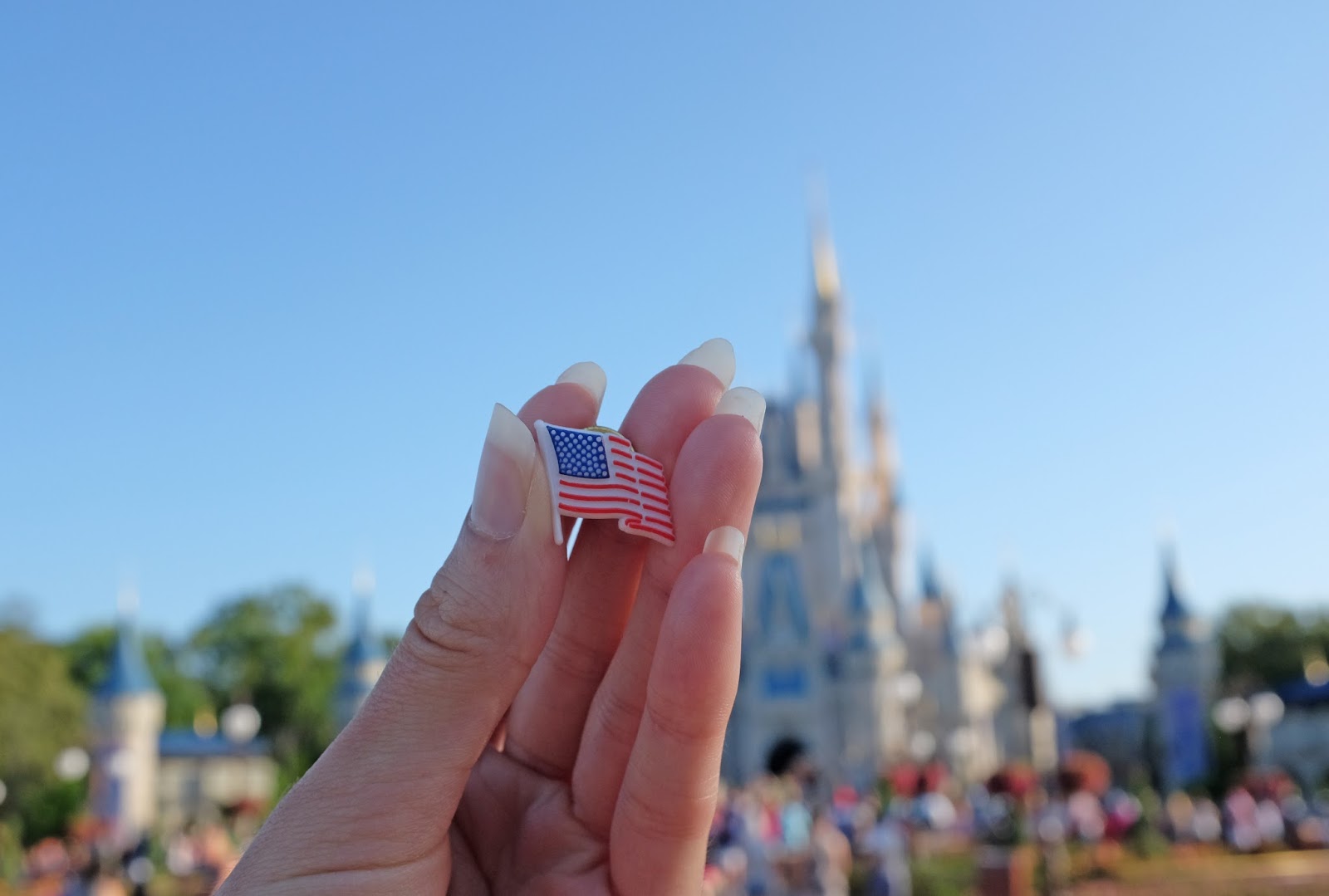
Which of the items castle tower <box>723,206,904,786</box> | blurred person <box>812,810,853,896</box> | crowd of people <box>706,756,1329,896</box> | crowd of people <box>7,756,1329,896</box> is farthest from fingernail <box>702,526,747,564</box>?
castle tower <box>723,206,904,786</box>

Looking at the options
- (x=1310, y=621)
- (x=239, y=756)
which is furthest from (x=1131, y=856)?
(x=1310, y=621)

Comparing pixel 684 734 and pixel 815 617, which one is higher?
pixel 684 734

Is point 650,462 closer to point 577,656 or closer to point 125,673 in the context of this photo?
point 577,656

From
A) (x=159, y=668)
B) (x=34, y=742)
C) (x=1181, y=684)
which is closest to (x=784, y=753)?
(x=1181, y=684)

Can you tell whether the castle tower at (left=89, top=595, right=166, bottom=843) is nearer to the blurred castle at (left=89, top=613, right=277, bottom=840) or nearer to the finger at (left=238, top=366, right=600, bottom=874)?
the blurred castle at (left=89, top=613, right=277, bottom=840)

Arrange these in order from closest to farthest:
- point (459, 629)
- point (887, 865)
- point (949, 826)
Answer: point (459, 629) < point (887, 865) < point (949, 826)
